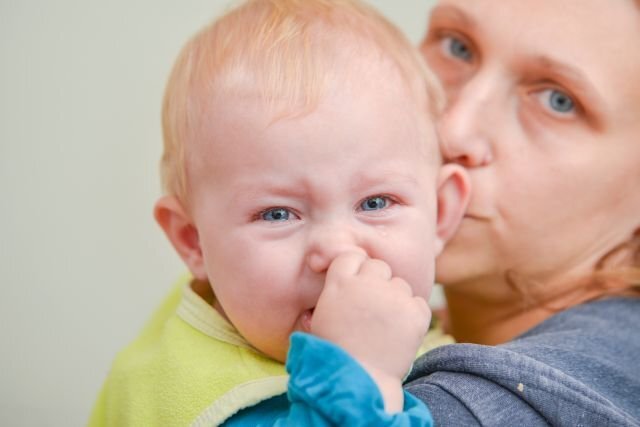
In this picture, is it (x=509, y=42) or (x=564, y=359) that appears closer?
(x=564, y=359)

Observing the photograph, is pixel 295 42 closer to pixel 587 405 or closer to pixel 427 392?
pixel 427 392

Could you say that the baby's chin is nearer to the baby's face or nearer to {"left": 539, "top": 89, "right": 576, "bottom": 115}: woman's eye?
the baby's face

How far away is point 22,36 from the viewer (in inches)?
83.4

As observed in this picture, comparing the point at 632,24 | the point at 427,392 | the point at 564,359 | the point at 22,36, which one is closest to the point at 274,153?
the point at 427,392

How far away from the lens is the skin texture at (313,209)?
1164 millimetres

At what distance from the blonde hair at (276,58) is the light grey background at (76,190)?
85cm

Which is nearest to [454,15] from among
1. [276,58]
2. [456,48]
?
[456,48]

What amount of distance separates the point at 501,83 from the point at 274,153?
571 mm

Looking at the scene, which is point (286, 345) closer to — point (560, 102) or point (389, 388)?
point (389, 388)

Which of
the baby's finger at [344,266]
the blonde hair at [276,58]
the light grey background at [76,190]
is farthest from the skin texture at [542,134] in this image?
the light grey background at [76,190]

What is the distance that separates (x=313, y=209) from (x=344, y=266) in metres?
0.11

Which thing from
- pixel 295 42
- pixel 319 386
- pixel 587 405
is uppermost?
pixel 295 42

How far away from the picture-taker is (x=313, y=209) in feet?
3.90

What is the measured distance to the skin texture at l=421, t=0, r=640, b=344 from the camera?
152cm
